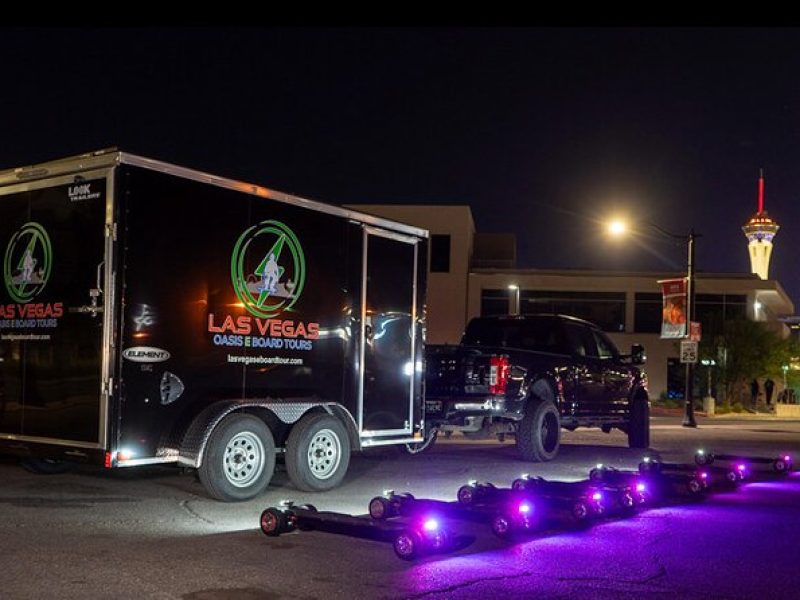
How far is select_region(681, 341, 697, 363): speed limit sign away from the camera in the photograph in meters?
27.2

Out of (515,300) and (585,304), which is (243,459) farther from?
(585,304)

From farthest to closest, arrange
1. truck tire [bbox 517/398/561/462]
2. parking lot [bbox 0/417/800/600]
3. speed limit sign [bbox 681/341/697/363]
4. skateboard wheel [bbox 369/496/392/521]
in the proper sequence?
speed limit sign [bbox 681/341/697/363]
truck tire [bbox 517/398/561/462]
skateboard wheel [bbox 369/496/392/521]
parking lot [bbox 0/417/800/600]

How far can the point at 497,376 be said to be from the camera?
13.9 m

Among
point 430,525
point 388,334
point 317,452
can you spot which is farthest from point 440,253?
point 430,525

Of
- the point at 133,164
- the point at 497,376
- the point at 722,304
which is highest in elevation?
the point at 722,304

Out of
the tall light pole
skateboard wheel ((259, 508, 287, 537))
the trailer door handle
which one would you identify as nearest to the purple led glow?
skateboard wheel ((259, 508, 287, 537))

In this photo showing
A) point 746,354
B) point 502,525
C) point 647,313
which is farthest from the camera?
point 647,313

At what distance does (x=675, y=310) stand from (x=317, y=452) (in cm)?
1940

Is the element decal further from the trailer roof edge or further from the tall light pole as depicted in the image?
the tall light pole

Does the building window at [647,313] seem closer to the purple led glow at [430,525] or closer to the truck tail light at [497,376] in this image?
the truck tail light at [497,376]

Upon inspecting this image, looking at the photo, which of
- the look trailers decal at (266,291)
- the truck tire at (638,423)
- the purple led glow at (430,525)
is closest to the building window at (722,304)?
the truck tire at (638,423)

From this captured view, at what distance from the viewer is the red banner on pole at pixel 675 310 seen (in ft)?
92.5

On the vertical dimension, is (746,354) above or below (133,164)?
below

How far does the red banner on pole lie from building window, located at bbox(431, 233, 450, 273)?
29.8 meters
